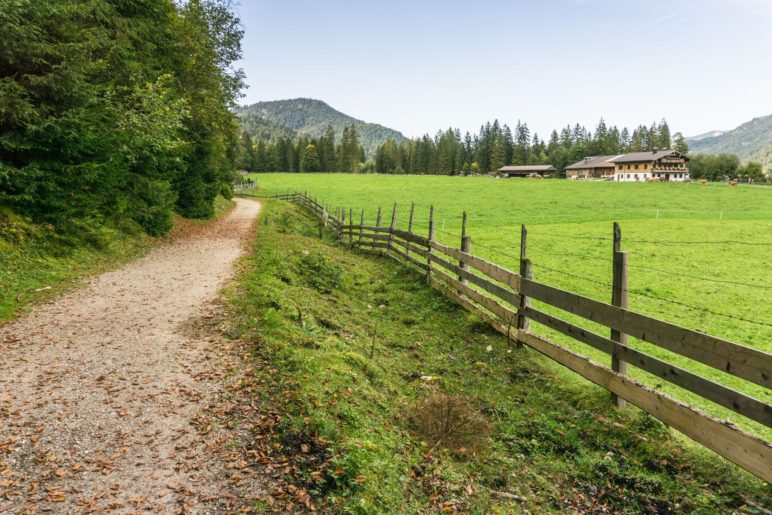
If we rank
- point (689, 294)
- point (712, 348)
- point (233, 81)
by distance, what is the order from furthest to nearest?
point (233, 81)
point (689, 294)
point (712, 348)

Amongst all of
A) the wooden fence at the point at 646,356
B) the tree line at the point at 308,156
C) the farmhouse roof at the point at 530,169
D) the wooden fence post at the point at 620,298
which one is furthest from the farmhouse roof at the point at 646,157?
the wooden fence post at the point at 620,298

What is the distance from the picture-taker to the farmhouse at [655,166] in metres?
90.9

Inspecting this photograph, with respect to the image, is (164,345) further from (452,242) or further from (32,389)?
(452,242)

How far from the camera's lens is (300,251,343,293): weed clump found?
1215 cm

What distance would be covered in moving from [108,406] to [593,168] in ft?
373

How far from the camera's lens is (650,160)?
90562 mm

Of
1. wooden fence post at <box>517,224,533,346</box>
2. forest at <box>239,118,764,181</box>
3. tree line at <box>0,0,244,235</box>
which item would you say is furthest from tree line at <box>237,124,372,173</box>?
wooden fence post at <box>517,224,533,346</box>

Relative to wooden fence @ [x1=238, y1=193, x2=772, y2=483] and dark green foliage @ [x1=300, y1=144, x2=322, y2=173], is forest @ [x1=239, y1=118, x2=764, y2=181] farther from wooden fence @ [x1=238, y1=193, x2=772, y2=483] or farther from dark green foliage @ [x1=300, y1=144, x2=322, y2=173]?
wooden fence @ [x1=238, y1=193, x2=772, y2=483]

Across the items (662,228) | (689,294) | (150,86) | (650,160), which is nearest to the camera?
(689,294)

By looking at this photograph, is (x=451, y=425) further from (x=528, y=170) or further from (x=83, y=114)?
(x=528, y=170)

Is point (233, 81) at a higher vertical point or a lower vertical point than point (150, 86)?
higher

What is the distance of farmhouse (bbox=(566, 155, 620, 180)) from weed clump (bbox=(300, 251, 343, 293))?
99.0m

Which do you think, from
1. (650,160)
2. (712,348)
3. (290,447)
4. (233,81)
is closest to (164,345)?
(290,447)

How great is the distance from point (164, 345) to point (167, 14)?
1675cm
